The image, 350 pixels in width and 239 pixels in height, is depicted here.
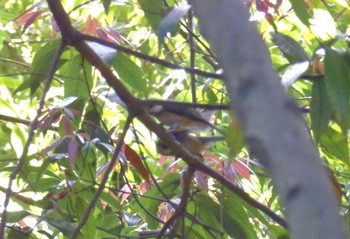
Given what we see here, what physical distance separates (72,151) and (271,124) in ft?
2.32

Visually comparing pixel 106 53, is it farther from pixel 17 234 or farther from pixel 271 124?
pixel 271 124

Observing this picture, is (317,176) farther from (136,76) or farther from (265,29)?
(265,29)

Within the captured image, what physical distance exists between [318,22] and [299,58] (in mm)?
288

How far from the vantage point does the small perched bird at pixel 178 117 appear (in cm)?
88

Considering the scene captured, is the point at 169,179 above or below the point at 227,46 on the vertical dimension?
below

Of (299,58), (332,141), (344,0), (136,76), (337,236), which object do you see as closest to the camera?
(337,236)

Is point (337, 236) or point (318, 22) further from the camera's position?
point (318, 22)

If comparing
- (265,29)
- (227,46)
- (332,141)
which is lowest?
(332,141)

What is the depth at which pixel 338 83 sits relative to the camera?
68 cm

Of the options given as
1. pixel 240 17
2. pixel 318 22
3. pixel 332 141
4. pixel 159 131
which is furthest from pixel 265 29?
pixel 240 17

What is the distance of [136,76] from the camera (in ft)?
3.21

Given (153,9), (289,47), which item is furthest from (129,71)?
(289,47)

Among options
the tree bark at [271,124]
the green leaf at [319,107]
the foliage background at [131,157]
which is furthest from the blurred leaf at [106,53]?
the tree bark at [271,124]

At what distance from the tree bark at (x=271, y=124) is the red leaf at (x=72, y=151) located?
2.16 feet
